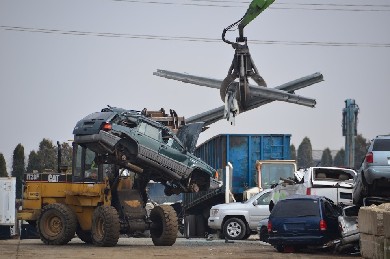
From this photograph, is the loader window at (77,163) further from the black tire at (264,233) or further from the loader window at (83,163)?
the black tire at (264,233)

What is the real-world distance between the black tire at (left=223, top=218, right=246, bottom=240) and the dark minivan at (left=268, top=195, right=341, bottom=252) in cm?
948

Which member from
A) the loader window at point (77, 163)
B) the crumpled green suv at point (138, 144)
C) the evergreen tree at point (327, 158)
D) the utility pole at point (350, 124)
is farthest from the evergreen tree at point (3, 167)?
the evergreen tree at point (327, 158)

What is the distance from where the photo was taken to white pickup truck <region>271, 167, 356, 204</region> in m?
32.6

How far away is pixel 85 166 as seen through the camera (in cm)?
3303

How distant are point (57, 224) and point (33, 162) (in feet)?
202

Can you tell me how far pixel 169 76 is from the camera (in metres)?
72.2

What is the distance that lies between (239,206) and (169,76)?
3397 centimetres

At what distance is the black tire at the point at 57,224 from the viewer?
31.8 m

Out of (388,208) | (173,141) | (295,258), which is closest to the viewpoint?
(388,208)

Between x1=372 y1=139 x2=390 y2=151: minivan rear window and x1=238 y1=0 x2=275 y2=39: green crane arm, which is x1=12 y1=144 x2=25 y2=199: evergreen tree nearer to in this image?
x1=238 y1=0 x2=275 y2=39: green crane arm

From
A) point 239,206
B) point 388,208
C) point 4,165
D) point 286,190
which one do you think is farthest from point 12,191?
point 4,165

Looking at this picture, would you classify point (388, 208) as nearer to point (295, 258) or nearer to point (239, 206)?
point (295, 258)

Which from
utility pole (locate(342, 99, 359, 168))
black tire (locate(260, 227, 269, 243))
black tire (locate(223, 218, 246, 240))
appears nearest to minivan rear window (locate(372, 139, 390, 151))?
black tire (locate(260, 227, 269, 243))

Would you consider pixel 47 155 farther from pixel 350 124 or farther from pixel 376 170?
pixel 376 170
